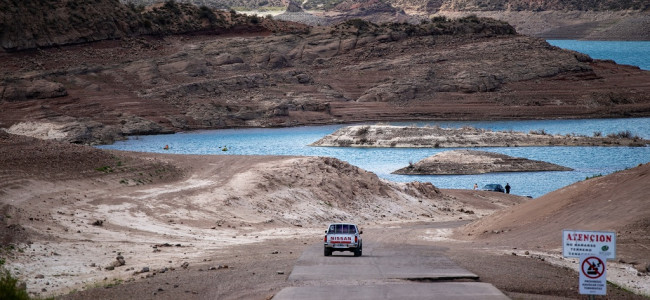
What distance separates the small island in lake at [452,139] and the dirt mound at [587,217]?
157ft

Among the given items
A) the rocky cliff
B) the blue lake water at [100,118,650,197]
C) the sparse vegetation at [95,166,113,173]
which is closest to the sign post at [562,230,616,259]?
the sparse vegetation at [95,166,113,173]

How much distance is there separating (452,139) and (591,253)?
6718 centimetres

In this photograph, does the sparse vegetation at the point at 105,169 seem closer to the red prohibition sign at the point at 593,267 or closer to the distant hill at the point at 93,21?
the red prohibition sign at the point at 593,267

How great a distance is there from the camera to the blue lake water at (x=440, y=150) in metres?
60.7

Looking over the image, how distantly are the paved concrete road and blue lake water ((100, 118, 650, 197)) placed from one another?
32.7 metres

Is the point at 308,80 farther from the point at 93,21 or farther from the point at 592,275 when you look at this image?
the point at 592,275

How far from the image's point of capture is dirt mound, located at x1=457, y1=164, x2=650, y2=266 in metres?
24.4

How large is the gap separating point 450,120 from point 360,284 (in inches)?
3513

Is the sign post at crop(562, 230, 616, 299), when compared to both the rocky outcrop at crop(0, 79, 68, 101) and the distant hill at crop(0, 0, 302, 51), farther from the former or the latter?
the distant hill at crop(0, 0, 302, 51)

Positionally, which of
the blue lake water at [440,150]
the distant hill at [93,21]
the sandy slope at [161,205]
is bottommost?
the blue lake water at [440,150]

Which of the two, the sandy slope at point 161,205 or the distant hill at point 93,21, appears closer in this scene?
the sandy slope at point 161,205

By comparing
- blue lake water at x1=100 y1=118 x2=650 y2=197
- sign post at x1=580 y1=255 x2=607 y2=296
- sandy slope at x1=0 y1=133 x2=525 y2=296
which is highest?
sign post at x1=580 y1=255 x2=607 y2=296

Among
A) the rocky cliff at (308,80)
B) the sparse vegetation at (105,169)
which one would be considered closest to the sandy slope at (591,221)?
the sparse vegetation at (105,169)

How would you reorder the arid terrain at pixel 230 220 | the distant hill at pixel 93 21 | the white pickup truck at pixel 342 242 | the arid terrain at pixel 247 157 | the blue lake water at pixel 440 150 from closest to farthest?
the arid terrain at pixel 230 220
the arid terrain at pixel 247 157
the white pickup truck at pixel 342 242
the blue lake water at pixel 440 150
the distant hill at pixel 93 21
